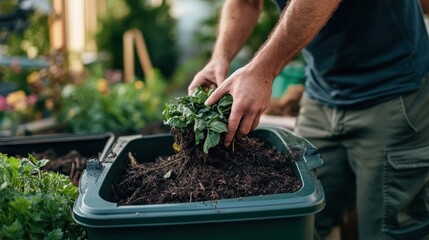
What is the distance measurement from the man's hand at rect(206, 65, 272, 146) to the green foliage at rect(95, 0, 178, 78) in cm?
648

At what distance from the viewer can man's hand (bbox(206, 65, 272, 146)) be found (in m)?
1.61

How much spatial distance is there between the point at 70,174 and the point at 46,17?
4.72 meters

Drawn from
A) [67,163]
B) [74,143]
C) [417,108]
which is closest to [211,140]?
[417,108]

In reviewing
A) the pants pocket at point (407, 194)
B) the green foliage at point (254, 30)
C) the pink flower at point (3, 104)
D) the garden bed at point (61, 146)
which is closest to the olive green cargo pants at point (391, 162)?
the pants pocket at point (407, 194)

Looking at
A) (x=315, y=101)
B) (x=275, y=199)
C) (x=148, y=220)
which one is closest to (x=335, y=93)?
(x=315, y=101)

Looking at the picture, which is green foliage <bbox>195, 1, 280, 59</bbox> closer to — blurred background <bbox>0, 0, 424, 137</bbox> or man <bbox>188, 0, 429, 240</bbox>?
blurred background <bbox>0, 0, 424, 137</bbox>

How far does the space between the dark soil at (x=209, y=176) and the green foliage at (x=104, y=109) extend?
222cm

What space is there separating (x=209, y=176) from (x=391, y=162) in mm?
798

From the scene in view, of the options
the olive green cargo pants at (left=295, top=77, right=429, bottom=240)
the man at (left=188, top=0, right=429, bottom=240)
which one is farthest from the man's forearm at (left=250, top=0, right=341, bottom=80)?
the olive green cargo pants at (left=295, top=77, right=429, bottom=240)

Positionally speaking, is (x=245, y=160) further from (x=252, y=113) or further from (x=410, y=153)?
(x=410, y=153)

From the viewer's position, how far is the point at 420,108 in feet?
6.87

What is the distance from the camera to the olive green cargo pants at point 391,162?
6.82ft

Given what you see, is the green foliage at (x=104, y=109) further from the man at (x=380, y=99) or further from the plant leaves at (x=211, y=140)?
the plant leaves at (x=211, y=140)

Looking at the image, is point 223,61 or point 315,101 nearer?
point 223,61
